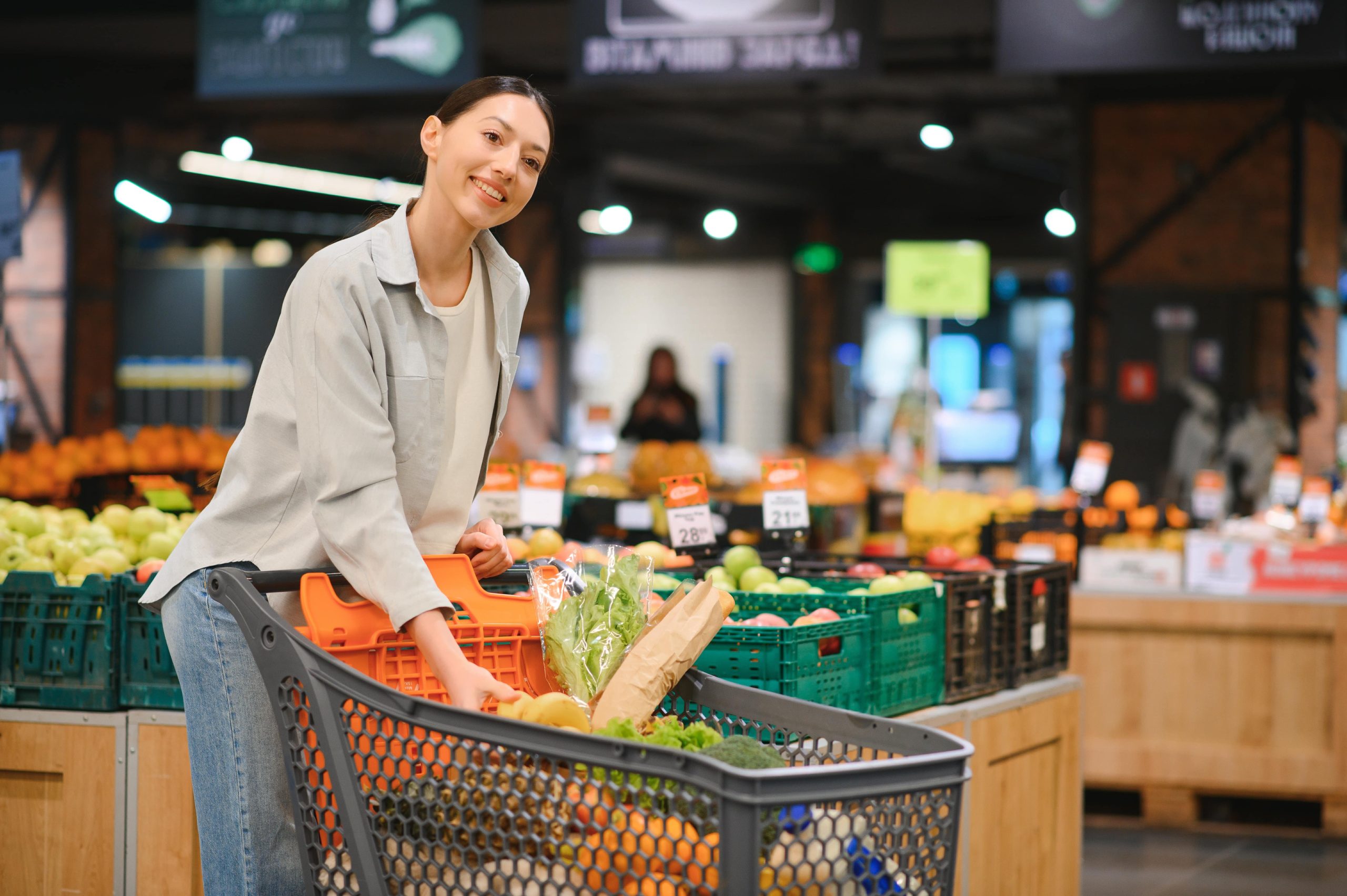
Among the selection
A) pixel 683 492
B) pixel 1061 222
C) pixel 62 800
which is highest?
pixel 1061 222

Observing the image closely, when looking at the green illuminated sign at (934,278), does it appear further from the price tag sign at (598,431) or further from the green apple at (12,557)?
the green apple at (12,557)

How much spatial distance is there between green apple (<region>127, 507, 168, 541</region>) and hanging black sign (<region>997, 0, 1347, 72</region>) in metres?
3.95

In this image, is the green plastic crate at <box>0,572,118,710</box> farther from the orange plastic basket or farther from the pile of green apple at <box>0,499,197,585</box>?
the orange plastic basket

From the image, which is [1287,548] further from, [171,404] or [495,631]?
[171,404]

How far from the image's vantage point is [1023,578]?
142 inches

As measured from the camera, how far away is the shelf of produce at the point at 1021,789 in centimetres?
323

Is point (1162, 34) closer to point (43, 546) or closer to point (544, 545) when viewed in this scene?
point (544, 545)

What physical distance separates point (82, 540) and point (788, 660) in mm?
1891

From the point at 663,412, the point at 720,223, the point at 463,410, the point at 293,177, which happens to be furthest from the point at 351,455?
the point at 293,177

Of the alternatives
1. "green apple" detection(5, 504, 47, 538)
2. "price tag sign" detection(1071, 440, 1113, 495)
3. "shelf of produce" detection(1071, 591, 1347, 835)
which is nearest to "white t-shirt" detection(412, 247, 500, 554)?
"green apple" detection(5, 504, 47, 538)

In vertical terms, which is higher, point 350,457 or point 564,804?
point 350,457

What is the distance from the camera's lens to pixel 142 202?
764cm

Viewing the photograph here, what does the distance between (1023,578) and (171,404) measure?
45.6ft

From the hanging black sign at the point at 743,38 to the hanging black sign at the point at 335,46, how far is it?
2.22 ft
